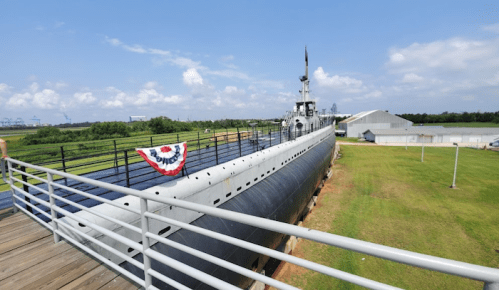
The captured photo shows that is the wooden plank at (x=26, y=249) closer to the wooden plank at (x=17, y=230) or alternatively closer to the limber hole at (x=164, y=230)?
the wooden plank at (x=17, y=230)

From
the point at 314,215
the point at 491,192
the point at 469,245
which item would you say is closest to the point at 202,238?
the point at 314,215

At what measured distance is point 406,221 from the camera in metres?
13.3

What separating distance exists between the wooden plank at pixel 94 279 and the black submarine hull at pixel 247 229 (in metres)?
1.78

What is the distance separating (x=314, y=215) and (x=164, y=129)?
43008 mm

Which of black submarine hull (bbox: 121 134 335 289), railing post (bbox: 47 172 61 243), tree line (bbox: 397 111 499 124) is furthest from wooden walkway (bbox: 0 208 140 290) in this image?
tree line (bbox: 397 111 499 124)

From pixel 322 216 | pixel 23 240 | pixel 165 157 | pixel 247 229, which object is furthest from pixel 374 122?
pixel 23 240

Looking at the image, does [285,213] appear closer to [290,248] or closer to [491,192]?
[290,248]

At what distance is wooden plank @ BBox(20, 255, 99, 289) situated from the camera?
3154 millimetres

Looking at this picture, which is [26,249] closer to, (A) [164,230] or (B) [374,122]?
(A) [164,230]

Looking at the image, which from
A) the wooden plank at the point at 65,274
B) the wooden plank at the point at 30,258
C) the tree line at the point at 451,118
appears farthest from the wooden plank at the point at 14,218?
the tree line at the point at 451,118

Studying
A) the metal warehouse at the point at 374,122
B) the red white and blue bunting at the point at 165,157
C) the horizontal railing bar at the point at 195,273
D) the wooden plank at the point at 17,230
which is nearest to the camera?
the horizontal railing bar at the point at 195,273

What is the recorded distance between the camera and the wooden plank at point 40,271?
3.22 meters

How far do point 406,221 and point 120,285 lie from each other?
15.0 metres

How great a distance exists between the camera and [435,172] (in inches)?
941
